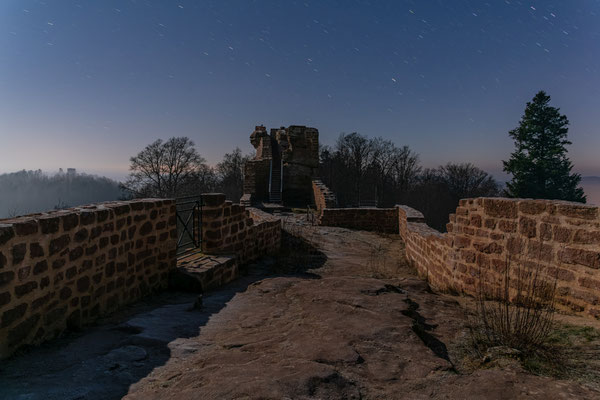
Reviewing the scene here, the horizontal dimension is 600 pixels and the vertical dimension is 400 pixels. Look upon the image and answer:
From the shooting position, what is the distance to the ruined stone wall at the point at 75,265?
275 cm

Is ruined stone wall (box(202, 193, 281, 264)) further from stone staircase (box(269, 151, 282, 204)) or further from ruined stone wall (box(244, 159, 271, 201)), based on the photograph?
ruined stone wall (box(244, 159, 271, 201))

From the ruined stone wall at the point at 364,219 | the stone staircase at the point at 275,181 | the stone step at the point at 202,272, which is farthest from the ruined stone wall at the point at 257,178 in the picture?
the stone step at the point at 202,272

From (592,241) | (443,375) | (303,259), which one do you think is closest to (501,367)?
(443,375)

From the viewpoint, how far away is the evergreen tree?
2748 centimetres

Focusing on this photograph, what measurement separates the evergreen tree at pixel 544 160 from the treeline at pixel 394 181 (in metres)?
14.5

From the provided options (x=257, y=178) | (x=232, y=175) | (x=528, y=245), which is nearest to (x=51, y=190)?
(x=232, y=175)

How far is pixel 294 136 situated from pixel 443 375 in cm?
2170

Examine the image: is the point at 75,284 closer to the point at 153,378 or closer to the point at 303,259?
the point at 153,378

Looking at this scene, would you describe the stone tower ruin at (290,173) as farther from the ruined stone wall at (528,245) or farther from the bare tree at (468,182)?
the bare tree at (468,182)

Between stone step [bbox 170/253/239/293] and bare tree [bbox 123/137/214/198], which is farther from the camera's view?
bare tree [bbox 123/137/214/198]

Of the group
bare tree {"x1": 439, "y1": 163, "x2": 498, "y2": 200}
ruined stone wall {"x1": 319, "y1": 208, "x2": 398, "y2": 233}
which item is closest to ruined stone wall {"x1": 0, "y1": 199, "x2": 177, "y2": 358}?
ruined stone wall {"x1": 319, "y1": 208, "x2": 398, "y2": 233}

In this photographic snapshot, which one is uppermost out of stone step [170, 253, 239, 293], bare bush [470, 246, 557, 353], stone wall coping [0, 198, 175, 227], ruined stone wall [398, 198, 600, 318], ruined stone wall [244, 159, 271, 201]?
ruined stone wall [244, 159, 271, 201]

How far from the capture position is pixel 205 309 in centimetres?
418

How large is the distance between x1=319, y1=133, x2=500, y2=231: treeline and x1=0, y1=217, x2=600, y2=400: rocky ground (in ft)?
126
